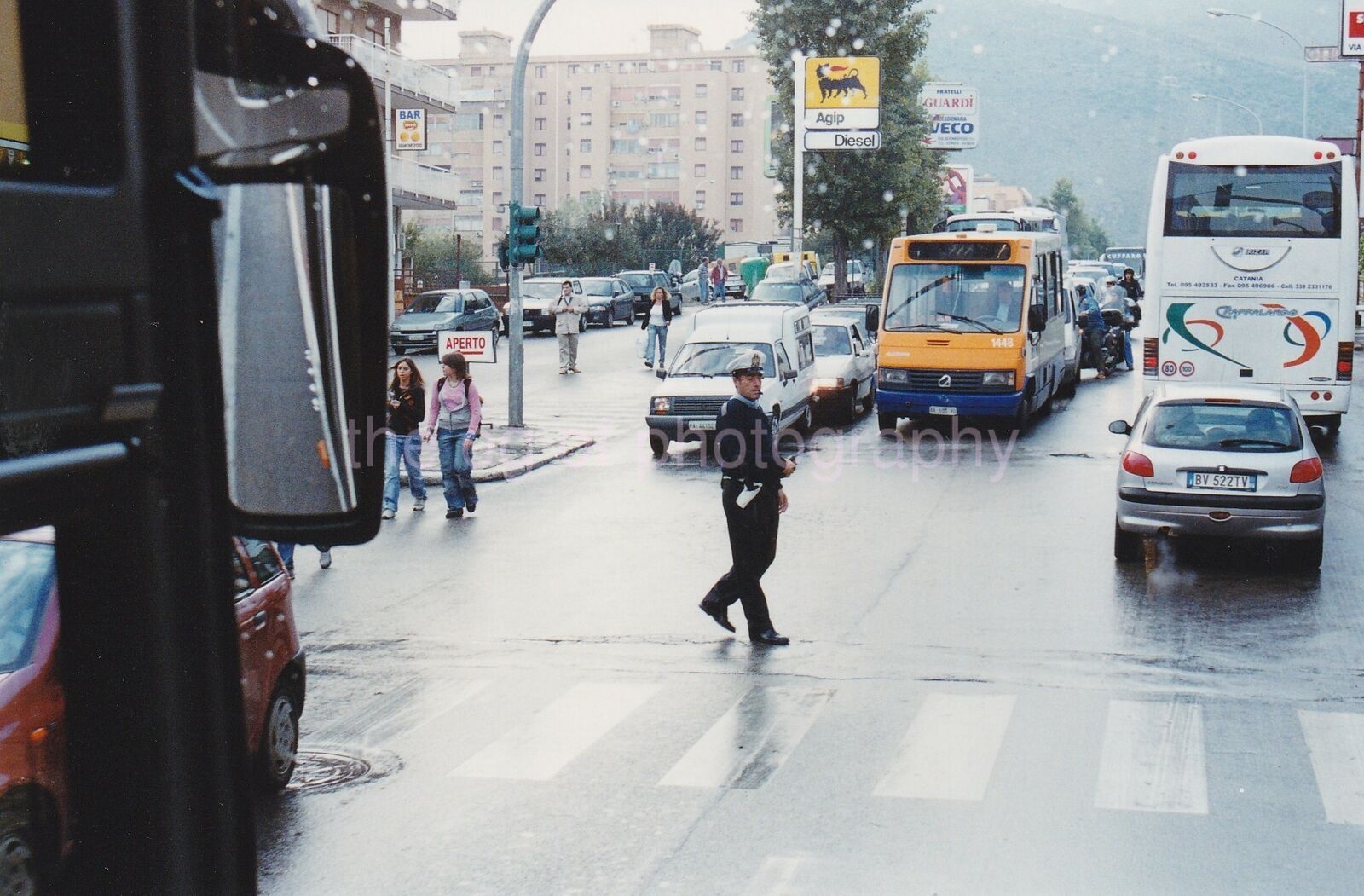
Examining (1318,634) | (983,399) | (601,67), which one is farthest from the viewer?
(601,67)

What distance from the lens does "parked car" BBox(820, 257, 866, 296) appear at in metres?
58.3

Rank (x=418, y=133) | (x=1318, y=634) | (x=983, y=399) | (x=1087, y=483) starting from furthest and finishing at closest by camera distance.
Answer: (x=418, y=133) → (x=983, y=399) → (x=1087, y=483) → (x=1318, y=634)

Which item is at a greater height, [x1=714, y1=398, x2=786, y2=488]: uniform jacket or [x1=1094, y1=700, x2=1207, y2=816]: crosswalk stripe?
[x1=714, y1=398, x2=786, y2=488]: uniform jacket

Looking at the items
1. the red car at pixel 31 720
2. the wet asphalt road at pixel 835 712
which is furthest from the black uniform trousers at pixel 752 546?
the red car at pixel 31 720

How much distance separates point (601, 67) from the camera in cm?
14262

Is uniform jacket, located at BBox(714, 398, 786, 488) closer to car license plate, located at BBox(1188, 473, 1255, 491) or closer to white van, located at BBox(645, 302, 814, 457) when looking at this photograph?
car license plate, located at BBox(1188, 473, 1255, 491)

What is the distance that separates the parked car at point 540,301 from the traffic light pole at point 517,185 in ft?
66.5

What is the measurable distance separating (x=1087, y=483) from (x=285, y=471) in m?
18.0

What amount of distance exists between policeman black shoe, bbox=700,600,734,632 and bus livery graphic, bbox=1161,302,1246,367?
40.7 feet

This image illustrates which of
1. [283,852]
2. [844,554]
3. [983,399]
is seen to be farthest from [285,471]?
[983,399]

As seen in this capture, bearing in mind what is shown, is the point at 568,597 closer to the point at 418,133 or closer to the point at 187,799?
the point at 187,799

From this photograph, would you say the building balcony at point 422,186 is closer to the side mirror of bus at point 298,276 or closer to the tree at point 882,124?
the tree at point 882,124

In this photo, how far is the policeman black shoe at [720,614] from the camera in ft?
38.0

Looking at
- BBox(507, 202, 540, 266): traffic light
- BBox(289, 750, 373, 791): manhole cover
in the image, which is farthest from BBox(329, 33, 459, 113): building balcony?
BBox(289, 750, 373, 791): manhole cover
